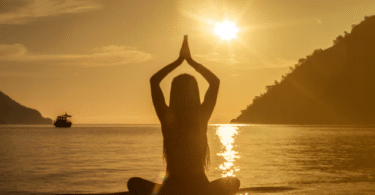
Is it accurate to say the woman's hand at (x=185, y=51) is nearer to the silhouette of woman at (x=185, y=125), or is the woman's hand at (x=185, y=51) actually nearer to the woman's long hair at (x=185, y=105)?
the silhouette of woman at (x=185, y=125)

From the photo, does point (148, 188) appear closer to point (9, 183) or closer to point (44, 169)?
point (9, 183)

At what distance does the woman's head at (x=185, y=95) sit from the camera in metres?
5.14

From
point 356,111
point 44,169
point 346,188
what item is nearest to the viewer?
point 346,188

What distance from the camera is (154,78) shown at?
17.0 feet

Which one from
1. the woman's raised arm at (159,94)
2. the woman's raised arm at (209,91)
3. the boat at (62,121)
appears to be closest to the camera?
the woman's raised arm at (159,94)

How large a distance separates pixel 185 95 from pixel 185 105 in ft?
0.43

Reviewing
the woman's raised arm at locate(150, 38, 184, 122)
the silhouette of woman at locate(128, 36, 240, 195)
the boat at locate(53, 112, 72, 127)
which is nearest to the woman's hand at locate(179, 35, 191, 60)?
the silhouette of woman at locate(128, 36, 240, 195)

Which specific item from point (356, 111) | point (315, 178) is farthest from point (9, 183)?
point (356, 111)

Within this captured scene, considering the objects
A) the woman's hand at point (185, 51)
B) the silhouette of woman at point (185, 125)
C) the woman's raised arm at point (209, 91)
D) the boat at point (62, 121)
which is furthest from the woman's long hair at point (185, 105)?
the boat at point (62, 121)

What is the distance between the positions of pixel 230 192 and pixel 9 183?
23.8 meters

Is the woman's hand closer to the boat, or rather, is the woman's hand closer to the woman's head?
the woman's head

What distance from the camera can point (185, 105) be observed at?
5176 mm

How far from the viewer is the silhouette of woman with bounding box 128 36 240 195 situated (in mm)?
5168

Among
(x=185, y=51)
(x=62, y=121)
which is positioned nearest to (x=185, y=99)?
(x=185, y=51)
